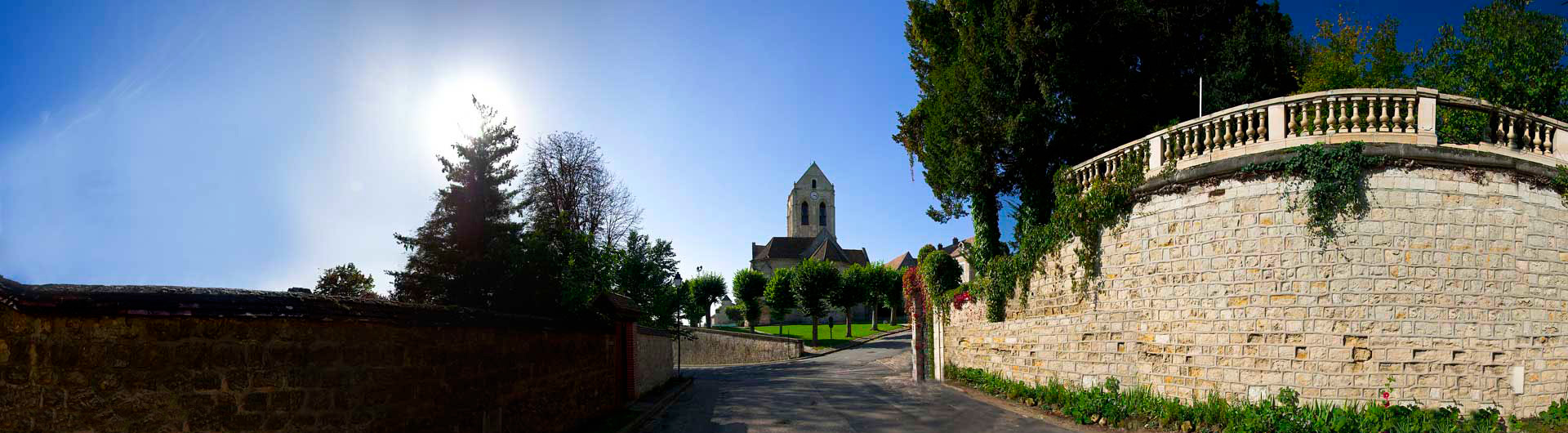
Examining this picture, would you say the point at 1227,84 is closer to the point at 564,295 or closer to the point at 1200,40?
the point at 1200,40

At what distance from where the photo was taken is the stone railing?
1032 centimetres

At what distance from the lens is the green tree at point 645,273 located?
87.4 ft

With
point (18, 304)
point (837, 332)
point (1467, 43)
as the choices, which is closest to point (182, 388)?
point (18, 304)

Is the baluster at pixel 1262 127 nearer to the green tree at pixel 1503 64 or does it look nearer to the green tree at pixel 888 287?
the green tree at pixel 1503 64

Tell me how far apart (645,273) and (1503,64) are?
76.1 feet

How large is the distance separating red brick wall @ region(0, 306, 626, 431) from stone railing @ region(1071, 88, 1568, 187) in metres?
10.4

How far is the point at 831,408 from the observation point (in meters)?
15.5

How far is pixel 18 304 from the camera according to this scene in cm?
516

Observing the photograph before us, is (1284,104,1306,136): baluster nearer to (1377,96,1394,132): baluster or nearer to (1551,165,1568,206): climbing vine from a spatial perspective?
(1377,96,1394,132): baluster

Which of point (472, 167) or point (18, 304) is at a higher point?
point (472, 167)

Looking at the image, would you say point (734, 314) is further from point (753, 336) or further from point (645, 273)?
point (645, 273)

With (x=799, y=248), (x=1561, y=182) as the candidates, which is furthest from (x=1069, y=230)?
(x=799, y=248)

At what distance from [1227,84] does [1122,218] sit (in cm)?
655

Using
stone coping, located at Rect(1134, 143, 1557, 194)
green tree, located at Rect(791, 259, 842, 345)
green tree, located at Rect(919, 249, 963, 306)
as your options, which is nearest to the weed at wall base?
stone coping, located at Rect(1134, 143, 1557, 194)
